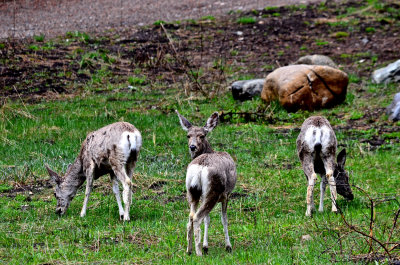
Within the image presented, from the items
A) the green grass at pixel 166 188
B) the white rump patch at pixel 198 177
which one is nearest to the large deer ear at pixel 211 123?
the green grass at pixel 166 188

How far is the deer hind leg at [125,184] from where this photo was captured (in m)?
9.50

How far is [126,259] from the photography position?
7.36m

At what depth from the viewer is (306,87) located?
17.9 metres

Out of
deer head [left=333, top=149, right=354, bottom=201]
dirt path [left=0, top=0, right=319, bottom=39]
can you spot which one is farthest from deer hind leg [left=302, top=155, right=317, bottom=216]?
dirt path [left=0, top=0, right=319, bottom=39]

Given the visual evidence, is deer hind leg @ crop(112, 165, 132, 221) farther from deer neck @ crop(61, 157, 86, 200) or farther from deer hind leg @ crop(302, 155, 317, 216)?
deer hind leg @ crop(302, 155, 317, 216)

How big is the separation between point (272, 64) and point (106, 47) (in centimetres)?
624

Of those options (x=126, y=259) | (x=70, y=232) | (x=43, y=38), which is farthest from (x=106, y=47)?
(x=126, y=259)

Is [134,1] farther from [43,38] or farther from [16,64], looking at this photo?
[16,64]

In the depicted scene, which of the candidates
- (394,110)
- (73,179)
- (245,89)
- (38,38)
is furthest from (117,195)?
(38,38)

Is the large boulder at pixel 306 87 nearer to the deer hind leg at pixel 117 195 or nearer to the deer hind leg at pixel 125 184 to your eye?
the deer hind leg at pixel 117 195

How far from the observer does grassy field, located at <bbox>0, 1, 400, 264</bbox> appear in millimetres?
7676

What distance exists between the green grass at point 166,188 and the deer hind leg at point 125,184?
0.26 metres

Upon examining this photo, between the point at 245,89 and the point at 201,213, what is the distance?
12.2 meters

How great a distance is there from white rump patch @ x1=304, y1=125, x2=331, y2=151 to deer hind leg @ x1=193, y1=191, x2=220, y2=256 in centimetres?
293
